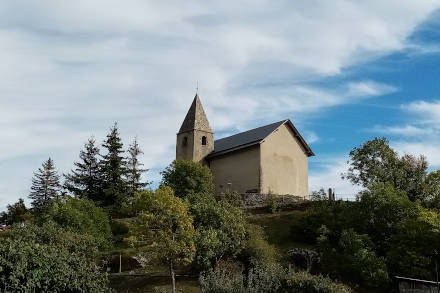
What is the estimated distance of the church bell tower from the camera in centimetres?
5641

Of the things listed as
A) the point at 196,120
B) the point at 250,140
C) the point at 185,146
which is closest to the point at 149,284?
the point at 250,140

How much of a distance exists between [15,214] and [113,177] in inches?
560

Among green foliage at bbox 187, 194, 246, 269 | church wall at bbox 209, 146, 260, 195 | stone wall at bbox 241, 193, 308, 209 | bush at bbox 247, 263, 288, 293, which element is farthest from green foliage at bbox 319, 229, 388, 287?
church wall at bbox 209, 146, 260, 195

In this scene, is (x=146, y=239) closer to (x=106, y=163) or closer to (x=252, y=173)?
(x=252, y=173)

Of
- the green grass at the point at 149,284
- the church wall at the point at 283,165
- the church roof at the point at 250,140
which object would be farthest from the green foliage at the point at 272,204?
the green grass at the point at 149,284

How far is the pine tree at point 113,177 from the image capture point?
178ft

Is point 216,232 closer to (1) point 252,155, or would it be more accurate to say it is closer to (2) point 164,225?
(2) point 164,225

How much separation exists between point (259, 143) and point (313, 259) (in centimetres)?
1848

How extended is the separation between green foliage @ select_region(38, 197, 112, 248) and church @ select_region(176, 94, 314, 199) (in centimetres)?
1408

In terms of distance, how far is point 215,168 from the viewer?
184ft

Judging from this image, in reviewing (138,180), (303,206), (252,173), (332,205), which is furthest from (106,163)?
(332,205)

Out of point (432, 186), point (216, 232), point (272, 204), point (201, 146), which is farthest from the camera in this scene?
point (201, 146)

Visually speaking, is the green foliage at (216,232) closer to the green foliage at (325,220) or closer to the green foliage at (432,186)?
the green foliage at (325,220)

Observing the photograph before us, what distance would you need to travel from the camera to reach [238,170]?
5416 cm
